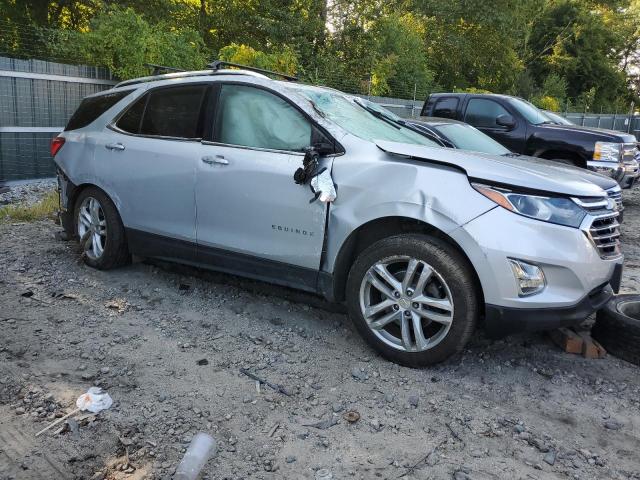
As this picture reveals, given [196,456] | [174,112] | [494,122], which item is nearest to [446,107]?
[494,122]

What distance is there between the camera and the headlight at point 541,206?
3.24 m

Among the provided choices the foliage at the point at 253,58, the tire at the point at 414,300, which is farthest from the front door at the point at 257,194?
the foliage at the point at 253,58

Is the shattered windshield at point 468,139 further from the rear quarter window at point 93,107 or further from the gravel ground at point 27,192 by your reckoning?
the gravel ground at point 27,192

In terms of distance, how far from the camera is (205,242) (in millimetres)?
4340

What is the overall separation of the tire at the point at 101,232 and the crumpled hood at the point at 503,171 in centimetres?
251

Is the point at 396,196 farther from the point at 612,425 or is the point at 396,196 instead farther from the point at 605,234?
the point at 612,425

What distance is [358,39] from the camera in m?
18.5

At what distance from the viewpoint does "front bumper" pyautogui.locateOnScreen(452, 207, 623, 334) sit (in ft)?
10.4

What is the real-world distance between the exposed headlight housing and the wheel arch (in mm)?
389

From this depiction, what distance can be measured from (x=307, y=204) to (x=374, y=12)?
16.4 metres

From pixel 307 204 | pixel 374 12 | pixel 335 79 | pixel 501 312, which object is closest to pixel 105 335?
pixel 307 204

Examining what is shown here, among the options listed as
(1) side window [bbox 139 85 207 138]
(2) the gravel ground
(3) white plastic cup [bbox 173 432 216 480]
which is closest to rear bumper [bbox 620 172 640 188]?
(1) side window [bbox 139 85 207 138]

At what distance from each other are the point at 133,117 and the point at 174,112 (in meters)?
0.49

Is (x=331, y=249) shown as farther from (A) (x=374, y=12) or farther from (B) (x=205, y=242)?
(A) (x=374, y=12)
